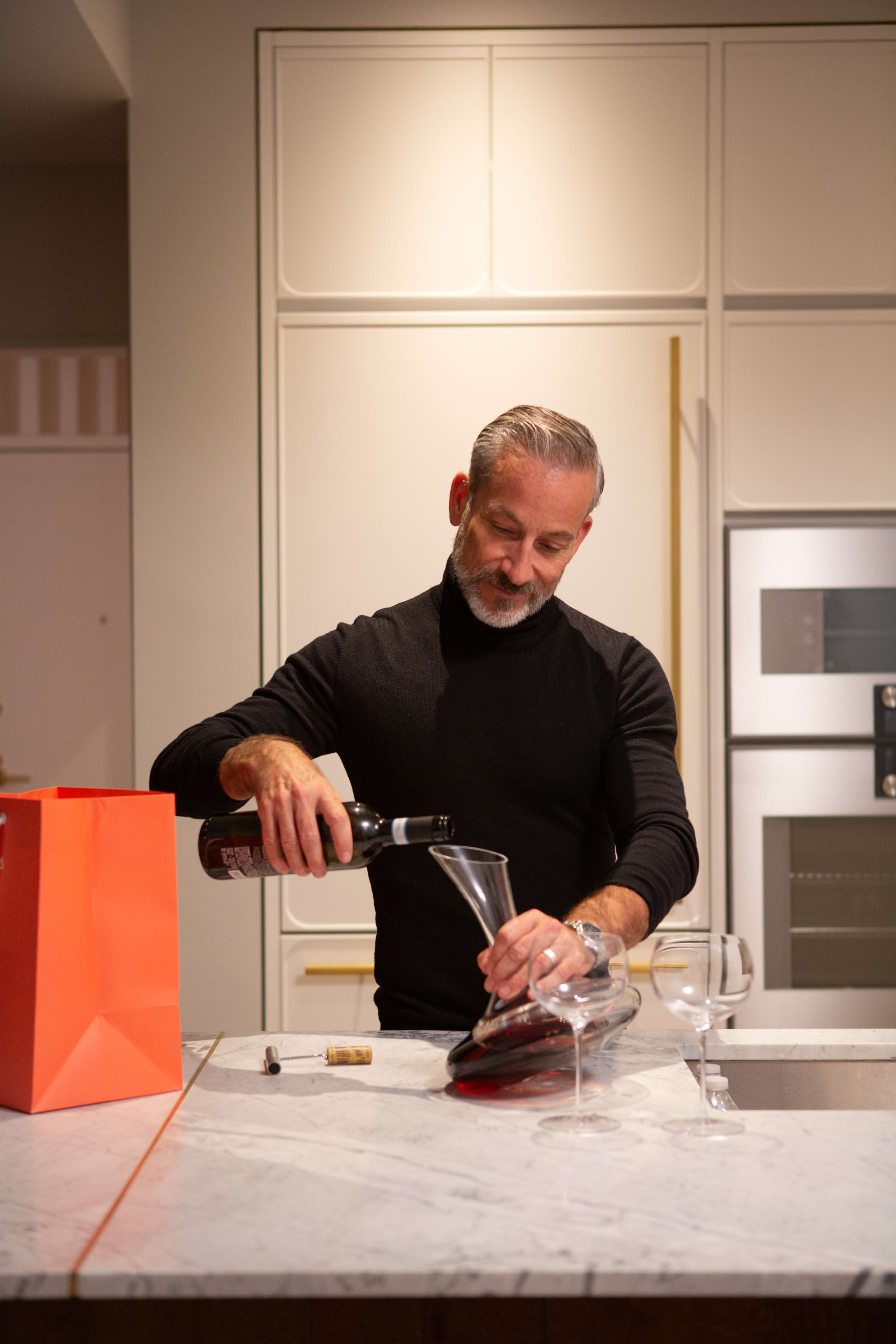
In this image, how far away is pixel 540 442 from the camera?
60.0 inches

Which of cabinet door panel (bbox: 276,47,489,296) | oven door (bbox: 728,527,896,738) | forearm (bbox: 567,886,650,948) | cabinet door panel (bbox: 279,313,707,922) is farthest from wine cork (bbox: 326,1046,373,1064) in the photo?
cabinet door panel (bbox: 276,47,489,296)

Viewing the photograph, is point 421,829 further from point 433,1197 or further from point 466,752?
point 466,752

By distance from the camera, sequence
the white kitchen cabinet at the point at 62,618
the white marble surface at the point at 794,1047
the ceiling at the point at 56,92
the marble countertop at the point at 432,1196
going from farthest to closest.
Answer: the white kitchen cabinet at the point at 62,618, the ceiling at the point at 56,92, the white marble surface at the point at 794,1047, the marble countertop at the point at 432,1196

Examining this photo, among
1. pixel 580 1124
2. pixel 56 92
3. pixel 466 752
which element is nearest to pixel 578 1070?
pixel 580 1124

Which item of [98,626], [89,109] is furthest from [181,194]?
[98,626]

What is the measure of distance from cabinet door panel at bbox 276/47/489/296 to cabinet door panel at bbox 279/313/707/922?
4.4 inches

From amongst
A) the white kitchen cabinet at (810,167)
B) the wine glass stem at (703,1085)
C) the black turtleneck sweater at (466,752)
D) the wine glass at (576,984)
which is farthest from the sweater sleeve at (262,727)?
the white kitchen cabinet at (810,167)

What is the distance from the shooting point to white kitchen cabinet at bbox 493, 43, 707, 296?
95.9 inches

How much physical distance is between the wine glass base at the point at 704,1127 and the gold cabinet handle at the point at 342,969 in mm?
Answer: 1423

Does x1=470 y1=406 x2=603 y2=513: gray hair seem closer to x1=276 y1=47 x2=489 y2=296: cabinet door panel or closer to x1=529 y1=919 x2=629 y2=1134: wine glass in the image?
x1=529 y1=919 x2=629 y2=1134: wine glass

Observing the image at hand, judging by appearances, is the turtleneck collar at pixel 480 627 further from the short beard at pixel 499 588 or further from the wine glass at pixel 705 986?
the wine glass at pixel 705 986

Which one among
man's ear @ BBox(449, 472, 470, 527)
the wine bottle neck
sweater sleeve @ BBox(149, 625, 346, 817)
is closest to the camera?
the wine bottle neck

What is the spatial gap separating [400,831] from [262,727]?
0.52 m

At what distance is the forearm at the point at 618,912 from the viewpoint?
1299 millimetres
